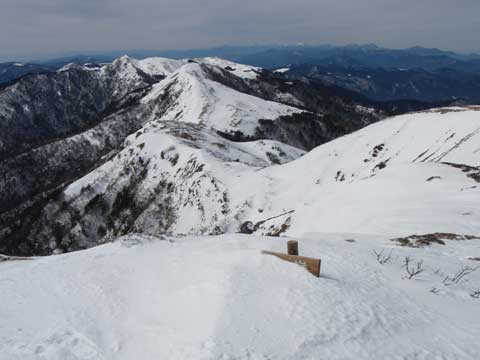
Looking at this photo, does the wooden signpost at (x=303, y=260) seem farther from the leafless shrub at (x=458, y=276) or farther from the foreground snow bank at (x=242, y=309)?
the leafless shrub at (x=458, y=276)

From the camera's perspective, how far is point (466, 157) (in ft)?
122

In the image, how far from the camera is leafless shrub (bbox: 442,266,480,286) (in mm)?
13022

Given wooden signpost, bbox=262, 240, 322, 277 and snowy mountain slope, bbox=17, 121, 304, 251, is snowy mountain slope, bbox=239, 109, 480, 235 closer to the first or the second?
wooden signpost, bbox=262, 240, 322, 277

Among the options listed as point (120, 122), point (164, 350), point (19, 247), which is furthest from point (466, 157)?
point (120, 122)

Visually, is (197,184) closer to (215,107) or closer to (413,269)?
(413,269)

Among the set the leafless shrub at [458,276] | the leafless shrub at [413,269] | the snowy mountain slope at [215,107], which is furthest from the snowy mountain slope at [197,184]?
the leafless shrub at [413,269]

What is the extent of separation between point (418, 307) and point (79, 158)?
192 m

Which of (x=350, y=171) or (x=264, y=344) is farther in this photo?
(x=350, y=171)

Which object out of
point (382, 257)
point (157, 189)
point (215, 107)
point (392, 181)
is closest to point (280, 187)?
point (392, 181)

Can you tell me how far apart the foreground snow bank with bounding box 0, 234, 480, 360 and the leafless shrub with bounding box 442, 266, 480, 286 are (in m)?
0.24

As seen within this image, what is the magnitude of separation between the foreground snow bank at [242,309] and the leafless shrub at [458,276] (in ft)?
0.77

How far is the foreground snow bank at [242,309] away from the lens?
→ 8.89m

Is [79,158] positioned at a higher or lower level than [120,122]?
lower

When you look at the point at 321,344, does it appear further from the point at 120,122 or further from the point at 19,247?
the point at 120,122
